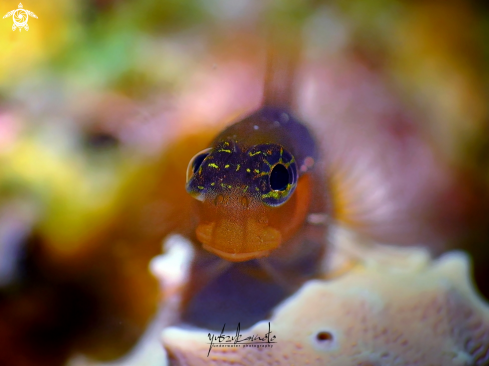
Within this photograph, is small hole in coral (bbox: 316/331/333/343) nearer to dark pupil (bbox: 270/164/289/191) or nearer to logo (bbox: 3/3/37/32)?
dark pupil (bbox: 270/164/289/191)

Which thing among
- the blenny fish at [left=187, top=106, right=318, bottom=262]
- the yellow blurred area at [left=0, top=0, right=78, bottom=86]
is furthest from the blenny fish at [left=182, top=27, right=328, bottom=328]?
the yellow blurred area at [left=0, top=0, right=78, bottom=86]

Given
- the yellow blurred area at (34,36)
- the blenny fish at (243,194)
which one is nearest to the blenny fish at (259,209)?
the blenny fish at (243,194)

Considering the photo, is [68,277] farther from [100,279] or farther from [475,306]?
[475,306]

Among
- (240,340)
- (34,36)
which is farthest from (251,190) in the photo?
(34,36)

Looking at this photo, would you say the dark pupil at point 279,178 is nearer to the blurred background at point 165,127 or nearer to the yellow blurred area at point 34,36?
the blurred background at point 165,127

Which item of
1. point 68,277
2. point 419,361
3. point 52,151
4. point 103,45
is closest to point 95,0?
point 103,45

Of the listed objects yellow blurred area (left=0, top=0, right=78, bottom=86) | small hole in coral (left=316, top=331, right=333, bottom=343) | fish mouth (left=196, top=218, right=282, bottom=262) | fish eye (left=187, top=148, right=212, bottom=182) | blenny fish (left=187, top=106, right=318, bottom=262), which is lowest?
small hole in coral (left=316, top=331, right=333, bottom=343)
